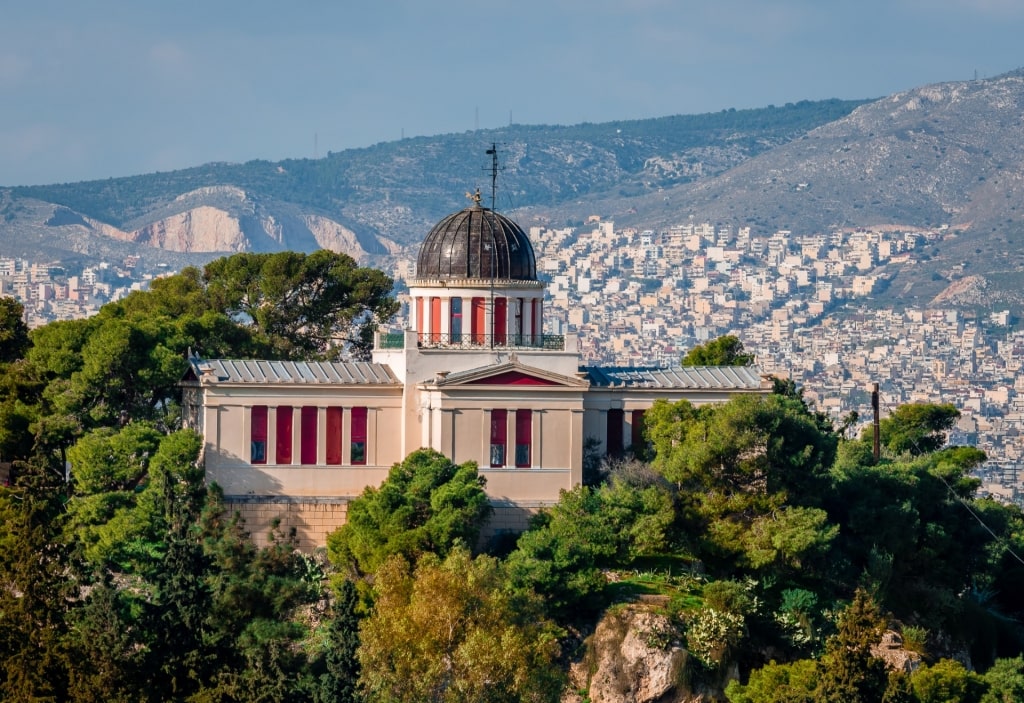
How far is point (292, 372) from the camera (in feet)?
216

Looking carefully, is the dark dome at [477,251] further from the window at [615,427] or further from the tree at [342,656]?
the tree at [342,656]

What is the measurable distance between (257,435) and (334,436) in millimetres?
2153

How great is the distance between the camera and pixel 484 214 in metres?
67.1

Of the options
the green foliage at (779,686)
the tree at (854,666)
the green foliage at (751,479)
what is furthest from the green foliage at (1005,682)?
the green foliage at (779,686)

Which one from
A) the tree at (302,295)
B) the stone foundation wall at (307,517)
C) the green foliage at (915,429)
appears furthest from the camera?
the green foliage at (915,429)

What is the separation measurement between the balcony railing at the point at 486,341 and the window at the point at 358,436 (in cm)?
239

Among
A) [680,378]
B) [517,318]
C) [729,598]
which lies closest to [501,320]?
[517,318]

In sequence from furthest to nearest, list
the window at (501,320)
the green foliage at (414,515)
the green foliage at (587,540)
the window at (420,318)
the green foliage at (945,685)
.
Answer: 1. the window at (420,318)
2. the window at (501,320)
3. the green foliage at (414,515)
4. the green foliage at (945,685)
5. the green foliage at (587,540)

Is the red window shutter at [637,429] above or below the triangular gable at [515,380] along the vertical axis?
below

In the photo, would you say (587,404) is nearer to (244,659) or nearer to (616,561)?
(616,561)

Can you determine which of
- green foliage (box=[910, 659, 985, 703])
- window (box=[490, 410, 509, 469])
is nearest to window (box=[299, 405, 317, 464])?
window (box=[490, 410, 509, 469])

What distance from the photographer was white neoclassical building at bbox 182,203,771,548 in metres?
64.0

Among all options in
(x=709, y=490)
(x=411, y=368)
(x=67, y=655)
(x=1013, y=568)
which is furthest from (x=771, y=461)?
(x=67, y=655)

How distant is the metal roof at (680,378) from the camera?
6669 cm
